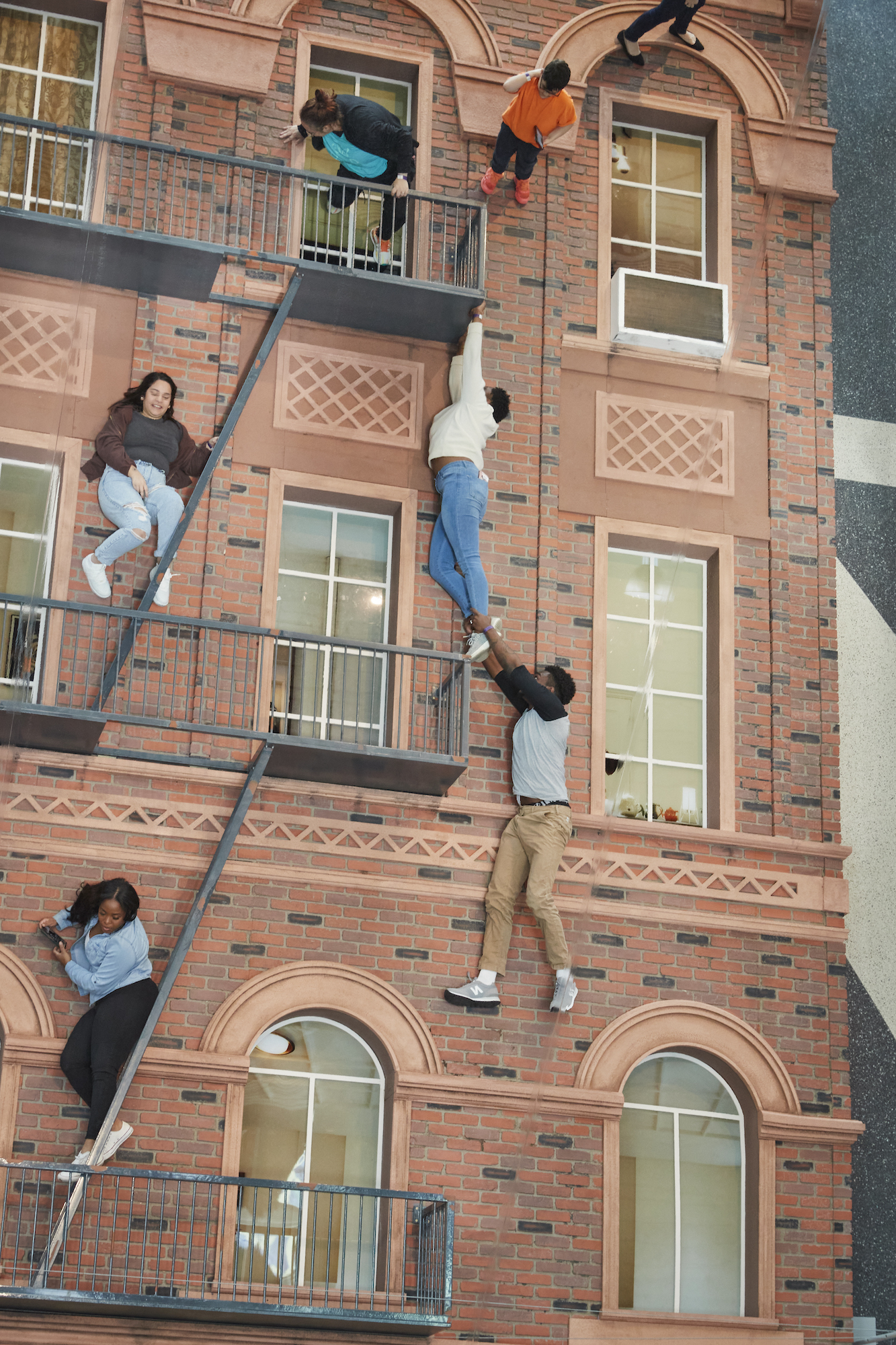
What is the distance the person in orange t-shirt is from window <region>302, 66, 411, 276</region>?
84cm

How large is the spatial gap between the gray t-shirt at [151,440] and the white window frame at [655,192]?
3.73 metres

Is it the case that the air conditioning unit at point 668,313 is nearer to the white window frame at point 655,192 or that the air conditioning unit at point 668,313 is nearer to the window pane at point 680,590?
the white window frame at point 655,192

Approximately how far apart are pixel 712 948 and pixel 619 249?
5155 mm

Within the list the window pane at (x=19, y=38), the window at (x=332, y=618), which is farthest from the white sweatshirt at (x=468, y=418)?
the window pane at (x=19, y=38)

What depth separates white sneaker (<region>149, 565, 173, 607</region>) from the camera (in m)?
11.3

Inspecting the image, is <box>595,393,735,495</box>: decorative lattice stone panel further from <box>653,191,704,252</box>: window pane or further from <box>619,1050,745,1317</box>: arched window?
<box>619,1050,745,1317</box>: arched window

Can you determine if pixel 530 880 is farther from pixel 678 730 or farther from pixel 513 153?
pixel 513 153

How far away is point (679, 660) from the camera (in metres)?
12.5

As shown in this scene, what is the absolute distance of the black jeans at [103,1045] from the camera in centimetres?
1017

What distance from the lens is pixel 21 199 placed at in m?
12.1

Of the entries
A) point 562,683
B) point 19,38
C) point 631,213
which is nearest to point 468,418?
point 562,683

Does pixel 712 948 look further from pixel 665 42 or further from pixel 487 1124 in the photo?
pixel 665 42

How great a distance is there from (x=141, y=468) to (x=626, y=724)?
3675 millimetres

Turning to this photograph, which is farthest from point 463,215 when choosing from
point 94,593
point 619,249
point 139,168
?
point 94,593
